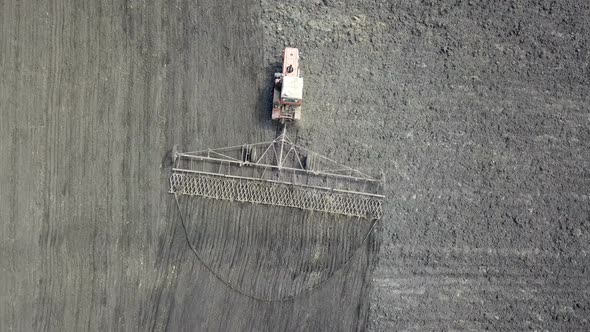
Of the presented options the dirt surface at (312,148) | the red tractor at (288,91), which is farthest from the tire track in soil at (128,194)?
the red tractor at (288,91)

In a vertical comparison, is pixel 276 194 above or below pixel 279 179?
below

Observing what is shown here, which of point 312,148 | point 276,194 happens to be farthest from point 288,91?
point 276,194

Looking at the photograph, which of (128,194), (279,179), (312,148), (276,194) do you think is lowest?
(128,194)

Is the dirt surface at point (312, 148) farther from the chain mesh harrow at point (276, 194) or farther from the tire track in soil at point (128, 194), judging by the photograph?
the chain mesh harrow at point (276, 194)

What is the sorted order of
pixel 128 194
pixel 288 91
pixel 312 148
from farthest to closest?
1. pixel 312 148
2. pixel 128 194
3. pixel 288 91

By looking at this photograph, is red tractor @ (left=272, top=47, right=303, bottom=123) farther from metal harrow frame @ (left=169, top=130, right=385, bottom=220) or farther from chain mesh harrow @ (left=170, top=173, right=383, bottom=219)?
chain mesh harrow @ (left=170, top=173, right=383, bottom=219)

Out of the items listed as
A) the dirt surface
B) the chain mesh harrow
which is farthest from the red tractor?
the chain mesh harrow

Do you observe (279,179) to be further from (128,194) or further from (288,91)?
(128,194)
